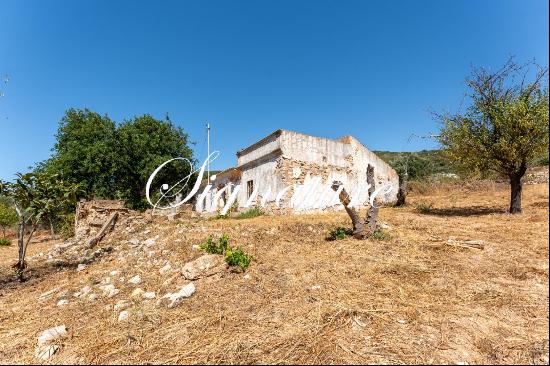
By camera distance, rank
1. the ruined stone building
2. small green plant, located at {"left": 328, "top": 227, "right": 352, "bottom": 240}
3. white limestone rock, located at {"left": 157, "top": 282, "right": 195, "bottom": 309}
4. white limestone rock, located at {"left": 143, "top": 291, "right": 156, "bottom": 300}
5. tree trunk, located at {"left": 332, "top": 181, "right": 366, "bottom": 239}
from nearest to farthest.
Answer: white limestone rock, located at {"left": 157, "top": 282, "right": 195, "bottom": 309} < white limestone rock, located at {"left": 143, "top": 291, "right": 156, "bottom": 300} < tree trunk, located at {"left": 332, "top": 181, "right": 366, "bottom": 239} < small green plant, located at {"left": 328, "top": 227, "right": 352, "bottom": 240} < the ruined stone building

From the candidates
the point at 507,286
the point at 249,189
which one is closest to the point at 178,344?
the point at 507,286

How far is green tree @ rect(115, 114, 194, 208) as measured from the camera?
21000 mm

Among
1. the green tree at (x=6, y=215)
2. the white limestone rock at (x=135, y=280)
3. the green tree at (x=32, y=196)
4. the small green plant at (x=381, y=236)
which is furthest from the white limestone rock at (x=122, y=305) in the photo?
the green tree at (x=6, y=215)

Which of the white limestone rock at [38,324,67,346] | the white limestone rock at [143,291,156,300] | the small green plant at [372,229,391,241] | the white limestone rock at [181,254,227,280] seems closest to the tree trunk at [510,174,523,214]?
the small green plant at [372,229,391,241]

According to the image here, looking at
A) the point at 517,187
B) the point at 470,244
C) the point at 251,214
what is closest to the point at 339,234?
the point at 470,244

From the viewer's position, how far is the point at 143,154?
21312mm

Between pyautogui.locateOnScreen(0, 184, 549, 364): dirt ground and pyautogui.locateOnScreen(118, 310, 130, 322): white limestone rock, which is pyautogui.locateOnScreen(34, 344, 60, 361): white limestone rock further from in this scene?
pyautogui.locateOnScreen(118, 310, 130, 322): white limestone rock

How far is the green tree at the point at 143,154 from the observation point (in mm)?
21000

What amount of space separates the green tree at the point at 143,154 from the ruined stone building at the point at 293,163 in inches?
225

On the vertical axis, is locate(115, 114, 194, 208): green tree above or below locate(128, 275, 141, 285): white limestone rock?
above

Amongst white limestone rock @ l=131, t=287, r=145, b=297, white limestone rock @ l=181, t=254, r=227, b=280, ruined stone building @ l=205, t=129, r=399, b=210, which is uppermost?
ruined stone building @ l=205, t=129, r=399, b=210

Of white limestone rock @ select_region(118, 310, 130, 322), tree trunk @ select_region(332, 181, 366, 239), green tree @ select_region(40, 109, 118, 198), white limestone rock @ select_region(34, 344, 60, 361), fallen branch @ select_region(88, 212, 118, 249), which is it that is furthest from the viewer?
green tree @ select_region(40, 109, 118, 198)

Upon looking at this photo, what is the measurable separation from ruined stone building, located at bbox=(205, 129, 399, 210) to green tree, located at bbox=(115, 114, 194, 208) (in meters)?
5.71

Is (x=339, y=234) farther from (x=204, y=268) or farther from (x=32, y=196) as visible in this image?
(x=32, y=196)
